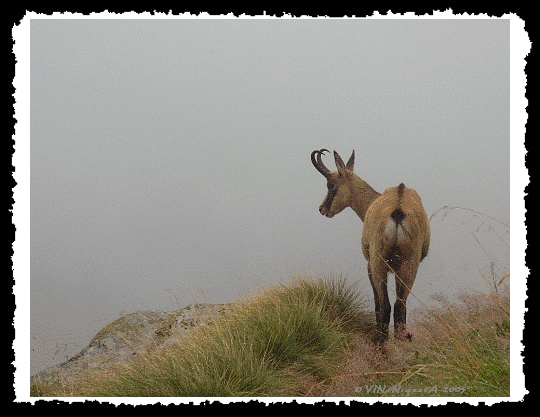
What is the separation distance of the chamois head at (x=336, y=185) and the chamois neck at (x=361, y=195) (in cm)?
6

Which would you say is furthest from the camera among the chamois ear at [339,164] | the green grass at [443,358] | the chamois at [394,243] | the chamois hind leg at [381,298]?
the chamois ear at [339,164]

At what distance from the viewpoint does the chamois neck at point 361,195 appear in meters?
5.08

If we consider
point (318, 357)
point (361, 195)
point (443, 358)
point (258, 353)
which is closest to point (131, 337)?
point (258, 353)

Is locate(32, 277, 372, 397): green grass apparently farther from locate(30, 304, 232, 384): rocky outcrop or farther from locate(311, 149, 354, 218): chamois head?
locate(311, 149, 354, 218): chamois head

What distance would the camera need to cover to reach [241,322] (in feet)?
15.2

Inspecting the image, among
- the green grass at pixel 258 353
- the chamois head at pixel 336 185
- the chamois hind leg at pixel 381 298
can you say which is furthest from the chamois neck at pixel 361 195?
the green grass at pixel 258 353

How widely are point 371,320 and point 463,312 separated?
3.56 ft

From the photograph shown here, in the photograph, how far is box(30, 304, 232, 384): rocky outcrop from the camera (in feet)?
16.3

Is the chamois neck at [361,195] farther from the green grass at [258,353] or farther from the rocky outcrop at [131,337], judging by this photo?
the rocky outcrop at [131,337]

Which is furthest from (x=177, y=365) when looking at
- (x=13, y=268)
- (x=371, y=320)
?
(x=371, y=320)

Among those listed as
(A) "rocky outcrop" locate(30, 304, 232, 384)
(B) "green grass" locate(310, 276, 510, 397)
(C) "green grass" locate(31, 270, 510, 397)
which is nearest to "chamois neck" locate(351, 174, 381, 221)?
(C) "green grass" locate(31, 270, 510, 397)

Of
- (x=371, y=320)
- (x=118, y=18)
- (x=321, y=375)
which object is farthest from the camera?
(x=371, y=320)

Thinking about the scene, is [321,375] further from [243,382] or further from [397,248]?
[397,248]

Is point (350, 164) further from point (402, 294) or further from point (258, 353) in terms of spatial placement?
point (258, 353)
